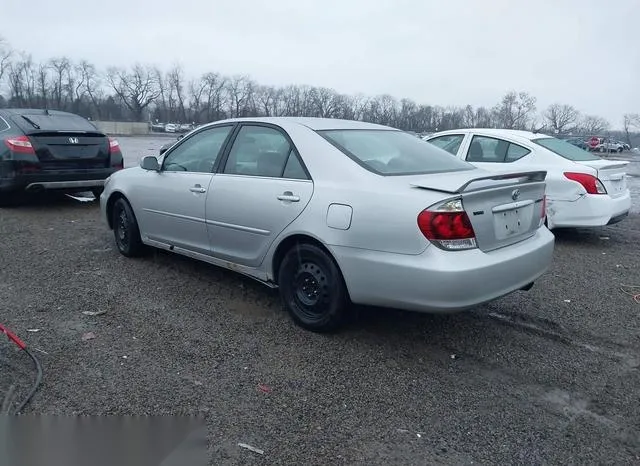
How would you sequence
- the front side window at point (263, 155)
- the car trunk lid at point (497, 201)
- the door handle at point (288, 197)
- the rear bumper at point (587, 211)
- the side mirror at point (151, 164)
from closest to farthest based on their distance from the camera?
1. the car trunk lid at point (497, 201)
2. the door handle at point (288, 197)
3. the front side window at point (263, 155)
4. the side mirror at point (151, 164)
5. the rear bumper at point (587, 211)

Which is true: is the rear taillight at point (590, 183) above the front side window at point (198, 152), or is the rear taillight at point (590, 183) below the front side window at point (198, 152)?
below

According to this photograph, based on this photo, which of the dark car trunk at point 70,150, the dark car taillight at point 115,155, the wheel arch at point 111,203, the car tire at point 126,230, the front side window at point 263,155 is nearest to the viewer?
the front side window at point 263,155

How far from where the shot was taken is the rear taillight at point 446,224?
3.15 m

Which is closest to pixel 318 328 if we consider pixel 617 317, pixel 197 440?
pixel 197 440

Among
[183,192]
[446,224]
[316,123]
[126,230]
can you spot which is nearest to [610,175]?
[316,123]

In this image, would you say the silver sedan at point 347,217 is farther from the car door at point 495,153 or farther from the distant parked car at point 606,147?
the distant parked car at point 606,147

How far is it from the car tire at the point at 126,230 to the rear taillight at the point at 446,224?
3.46 m

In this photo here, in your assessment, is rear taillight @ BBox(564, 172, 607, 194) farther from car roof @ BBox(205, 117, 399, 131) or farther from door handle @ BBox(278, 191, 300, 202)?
door handle @ BBox(278, 191, 300, 202)

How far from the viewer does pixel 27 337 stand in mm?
3709

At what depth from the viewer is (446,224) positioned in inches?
125

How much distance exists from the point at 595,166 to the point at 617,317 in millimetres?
3060

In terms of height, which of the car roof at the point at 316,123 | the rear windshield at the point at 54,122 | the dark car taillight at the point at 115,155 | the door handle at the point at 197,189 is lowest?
the door handle at the point at 197,189

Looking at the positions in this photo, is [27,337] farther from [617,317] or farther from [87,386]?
[617,317]

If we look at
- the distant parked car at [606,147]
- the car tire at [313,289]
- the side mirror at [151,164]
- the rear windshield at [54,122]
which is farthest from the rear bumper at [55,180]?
the distant parked car at [606,147]
